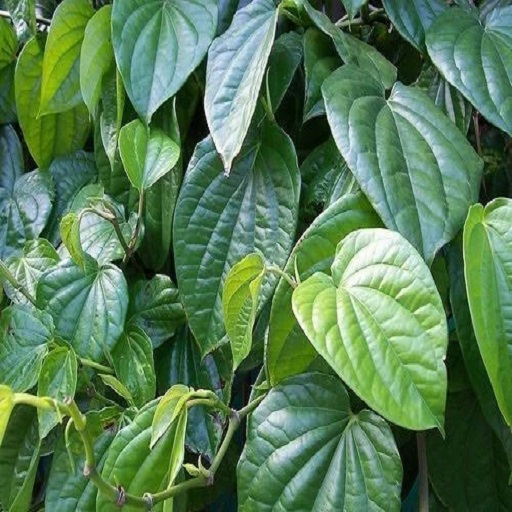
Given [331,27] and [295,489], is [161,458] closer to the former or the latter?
[295,489]

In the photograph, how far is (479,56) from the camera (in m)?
0.60

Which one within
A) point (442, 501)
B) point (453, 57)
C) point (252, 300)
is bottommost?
point (442, 501)

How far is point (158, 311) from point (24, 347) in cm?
12

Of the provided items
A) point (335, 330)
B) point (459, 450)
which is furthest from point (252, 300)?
point (459, 450)

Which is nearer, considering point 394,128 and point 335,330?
point 335,330

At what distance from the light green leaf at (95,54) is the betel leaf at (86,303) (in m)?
0.15

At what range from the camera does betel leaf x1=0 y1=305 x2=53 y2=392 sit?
0.65 m

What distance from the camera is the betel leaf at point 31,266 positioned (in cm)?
75

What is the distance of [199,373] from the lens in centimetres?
71

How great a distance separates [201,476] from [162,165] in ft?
0.84

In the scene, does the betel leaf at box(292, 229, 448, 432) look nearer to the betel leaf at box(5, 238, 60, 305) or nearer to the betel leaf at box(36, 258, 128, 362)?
the betel leaf at box(36, 258, 128, 362)

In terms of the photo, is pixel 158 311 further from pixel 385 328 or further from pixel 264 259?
pixel 385 328

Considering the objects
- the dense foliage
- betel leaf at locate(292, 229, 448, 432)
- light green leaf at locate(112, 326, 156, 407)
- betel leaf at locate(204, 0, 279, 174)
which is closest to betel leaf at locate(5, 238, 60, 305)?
the dense foliage

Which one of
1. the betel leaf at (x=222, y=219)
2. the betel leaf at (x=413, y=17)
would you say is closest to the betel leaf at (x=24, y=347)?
the betel leaf at (x=222, y=219)
